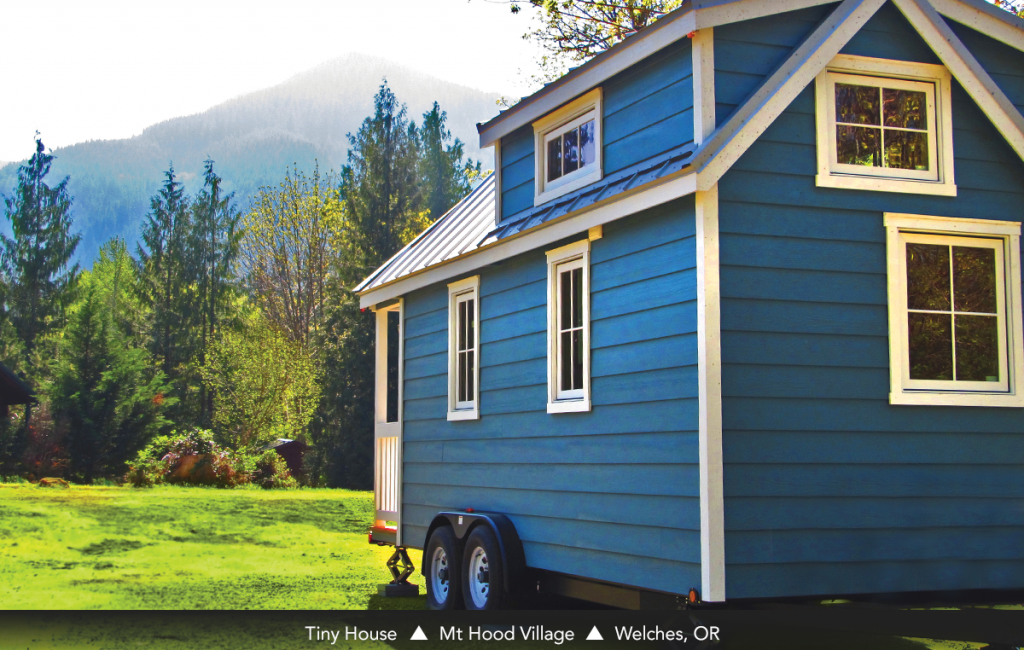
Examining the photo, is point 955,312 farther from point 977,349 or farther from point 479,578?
point 479,578

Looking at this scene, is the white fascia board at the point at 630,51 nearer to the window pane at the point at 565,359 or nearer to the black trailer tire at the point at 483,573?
the window pane at the point at 565,359

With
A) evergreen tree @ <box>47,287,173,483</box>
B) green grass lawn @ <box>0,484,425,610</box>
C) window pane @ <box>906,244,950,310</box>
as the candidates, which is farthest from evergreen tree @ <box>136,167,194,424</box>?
window pane @ <box>906,244,950,310</box>

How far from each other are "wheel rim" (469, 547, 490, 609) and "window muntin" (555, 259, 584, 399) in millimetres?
1887

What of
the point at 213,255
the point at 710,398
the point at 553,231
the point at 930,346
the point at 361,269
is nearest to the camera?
the point at 710,398

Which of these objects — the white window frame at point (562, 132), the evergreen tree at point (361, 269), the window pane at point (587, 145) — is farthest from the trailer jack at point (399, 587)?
the evergreen tree at point (361, 269)

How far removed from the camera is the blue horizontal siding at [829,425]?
257 inches

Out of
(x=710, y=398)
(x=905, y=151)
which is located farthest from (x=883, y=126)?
(x=710, y=398)

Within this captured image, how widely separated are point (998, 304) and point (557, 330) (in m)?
3.62

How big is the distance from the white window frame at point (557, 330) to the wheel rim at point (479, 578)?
1752 mm

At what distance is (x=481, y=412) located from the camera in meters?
10.1

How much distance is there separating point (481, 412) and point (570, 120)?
317 centimetres

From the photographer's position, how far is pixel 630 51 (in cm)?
812

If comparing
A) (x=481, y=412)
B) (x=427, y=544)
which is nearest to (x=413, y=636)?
(x=427, y=544)

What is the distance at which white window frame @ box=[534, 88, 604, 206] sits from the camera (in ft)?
28.8
